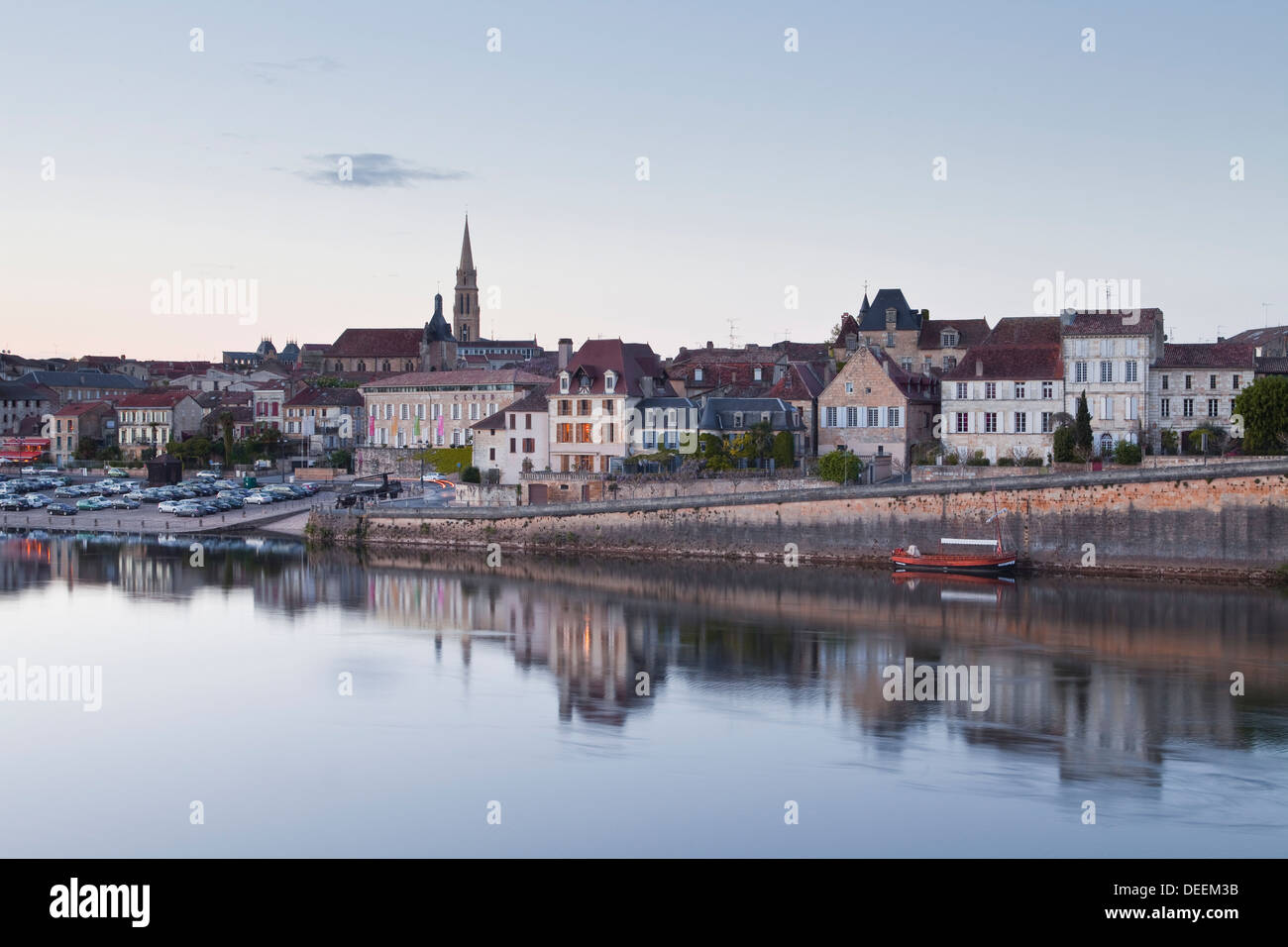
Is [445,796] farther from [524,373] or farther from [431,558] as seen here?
[524,373]

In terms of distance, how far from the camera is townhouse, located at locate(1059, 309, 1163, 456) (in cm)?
5153

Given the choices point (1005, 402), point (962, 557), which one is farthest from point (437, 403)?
point (962, 557)

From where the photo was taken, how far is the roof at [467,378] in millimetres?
71000

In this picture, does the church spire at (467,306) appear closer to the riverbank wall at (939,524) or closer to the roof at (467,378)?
the roof at (467,378)

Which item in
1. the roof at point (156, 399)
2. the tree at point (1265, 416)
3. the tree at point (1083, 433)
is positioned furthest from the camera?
the roof at point (156, 399)

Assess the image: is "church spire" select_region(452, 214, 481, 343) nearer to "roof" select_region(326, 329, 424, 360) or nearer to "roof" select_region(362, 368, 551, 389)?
"roof" select_region(326, 329, 424, 360)

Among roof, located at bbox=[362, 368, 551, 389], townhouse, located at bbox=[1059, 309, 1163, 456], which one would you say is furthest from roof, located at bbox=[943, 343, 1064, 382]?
roof, located at bbox=[362, 368, 551, 389]

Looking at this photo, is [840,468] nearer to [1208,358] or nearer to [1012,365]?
[1012,365]

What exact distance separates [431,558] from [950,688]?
26.1m

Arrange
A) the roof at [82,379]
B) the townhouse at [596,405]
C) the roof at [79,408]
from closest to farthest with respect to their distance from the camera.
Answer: the townhouse at [596,405], the roof at [79,408], the roof at [82,379]

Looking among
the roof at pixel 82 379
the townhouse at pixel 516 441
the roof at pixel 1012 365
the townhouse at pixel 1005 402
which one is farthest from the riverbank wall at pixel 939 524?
the roof at pixel 82 379

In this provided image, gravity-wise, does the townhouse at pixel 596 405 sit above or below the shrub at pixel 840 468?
above

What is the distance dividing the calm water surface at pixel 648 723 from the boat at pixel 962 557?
174 centimetres

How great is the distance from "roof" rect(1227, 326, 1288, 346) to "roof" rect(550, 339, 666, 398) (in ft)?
104
